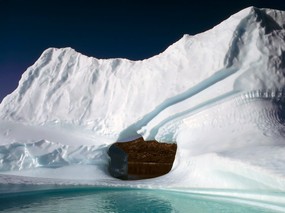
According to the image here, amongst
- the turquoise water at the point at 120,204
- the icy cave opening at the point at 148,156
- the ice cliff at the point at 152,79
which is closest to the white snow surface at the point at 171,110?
the ice cliff at the point at 152,79

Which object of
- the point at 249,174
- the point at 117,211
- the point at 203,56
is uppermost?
the point at 203,56

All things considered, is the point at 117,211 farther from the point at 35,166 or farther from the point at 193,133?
the point at 35,166

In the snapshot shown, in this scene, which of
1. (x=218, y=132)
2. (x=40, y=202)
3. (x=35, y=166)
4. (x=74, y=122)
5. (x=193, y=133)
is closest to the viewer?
(x=40, y=202)

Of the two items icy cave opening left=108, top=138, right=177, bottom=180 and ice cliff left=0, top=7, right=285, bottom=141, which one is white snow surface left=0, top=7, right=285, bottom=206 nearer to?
ice cliff left=0, top=7, right=285, bottom=141

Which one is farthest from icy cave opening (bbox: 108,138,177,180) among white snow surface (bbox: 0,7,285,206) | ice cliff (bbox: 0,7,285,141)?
white snow surface (bbox: 0,7,285,206)

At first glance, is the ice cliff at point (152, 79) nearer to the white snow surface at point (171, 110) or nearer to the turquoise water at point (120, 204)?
the white snow surface at point (171, 110)

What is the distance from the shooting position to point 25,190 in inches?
196

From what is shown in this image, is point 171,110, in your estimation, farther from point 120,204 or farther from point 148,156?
point 148,156

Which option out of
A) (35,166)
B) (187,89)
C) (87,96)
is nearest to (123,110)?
(87,96)

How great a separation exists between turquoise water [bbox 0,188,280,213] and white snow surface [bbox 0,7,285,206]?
0.28 m

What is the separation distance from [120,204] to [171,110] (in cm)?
327

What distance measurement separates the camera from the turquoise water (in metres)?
3.83

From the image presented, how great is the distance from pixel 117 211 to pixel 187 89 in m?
3.77

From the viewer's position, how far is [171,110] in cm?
724
